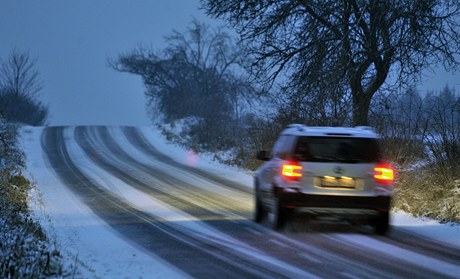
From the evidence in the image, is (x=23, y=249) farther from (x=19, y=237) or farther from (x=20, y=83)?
(x=20, y=83)

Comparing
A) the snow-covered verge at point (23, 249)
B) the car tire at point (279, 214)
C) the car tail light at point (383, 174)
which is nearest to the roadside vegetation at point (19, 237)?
the snow-covered verge at point (23, 249)

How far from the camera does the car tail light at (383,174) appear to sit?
9422mm

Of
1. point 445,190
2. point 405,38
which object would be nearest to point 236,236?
point 445,190

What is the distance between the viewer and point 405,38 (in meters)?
16.1

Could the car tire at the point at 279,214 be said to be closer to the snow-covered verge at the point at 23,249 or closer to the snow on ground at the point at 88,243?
the snow on ground at the point at 88,243

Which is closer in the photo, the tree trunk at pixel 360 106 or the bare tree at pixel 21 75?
the tree trunk at pixel 360 106

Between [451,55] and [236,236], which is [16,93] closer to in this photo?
[451,55]

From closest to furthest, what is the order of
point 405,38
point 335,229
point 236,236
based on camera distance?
point 236,236 < point 335,229 < point 405,38

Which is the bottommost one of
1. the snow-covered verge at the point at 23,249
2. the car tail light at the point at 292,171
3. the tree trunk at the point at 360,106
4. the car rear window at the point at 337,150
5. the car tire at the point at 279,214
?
the snow-covered verge at the point at 23,249

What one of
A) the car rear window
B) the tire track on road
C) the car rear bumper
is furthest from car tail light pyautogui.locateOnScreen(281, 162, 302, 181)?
the tire track on road

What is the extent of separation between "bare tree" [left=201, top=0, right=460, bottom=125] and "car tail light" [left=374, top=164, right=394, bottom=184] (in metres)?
7.17

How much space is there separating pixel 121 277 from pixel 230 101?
4094cm

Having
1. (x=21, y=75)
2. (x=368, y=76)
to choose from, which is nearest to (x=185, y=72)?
(x=21, y=75)

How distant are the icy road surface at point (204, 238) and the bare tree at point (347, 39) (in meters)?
4.05
